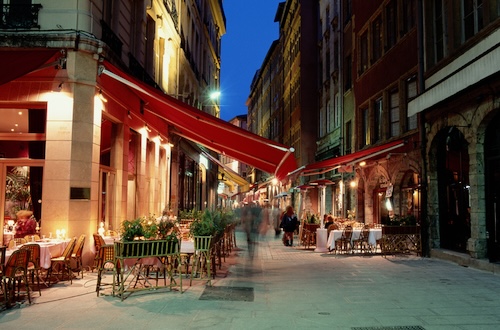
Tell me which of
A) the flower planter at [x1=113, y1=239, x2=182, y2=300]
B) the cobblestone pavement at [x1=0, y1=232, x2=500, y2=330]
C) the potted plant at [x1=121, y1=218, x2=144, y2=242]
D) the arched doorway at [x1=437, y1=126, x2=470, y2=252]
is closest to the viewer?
the cobblestone pavement at [x1=0, y1=232, x2=500, y2=330]

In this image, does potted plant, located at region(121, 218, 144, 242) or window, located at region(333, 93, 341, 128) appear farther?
window, located at region(333, 93, 341, 128)

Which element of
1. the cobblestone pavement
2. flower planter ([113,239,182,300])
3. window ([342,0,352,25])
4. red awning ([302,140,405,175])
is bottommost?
the cobblestone pavement

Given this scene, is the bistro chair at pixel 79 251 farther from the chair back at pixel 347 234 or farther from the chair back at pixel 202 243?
the chair back at pixel 347 234

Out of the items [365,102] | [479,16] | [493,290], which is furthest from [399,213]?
[493,290]

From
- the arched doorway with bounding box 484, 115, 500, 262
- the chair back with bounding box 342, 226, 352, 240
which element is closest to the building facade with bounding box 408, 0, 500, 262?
the arched doorway with bounding box 484, 115, 500, 262

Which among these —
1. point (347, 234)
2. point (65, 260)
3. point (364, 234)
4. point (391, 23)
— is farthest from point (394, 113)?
point (65, 260)

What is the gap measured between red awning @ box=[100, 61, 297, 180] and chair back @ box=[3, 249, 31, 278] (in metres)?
4.19

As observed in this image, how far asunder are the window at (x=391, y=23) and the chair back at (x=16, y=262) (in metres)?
15.1

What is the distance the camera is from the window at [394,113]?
18.2 metres

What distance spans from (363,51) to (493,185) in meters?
12.0

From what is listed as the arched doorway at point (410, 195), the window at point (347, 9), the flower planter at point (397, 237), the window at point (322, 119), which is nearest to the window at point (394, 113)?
the arched doorway at point (410, 195)

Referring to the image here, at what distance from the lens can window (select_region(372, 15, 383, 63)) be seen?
19797mm

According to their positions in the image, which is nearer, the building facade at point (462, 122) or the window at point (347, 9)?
the building facade at point (462, 122)

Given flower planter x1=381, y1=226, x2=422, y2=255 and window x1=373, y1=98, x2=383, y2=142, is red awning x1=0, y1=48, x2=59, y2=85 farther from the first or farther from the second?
window x1=373, y1=98, x2=383, y2=142
